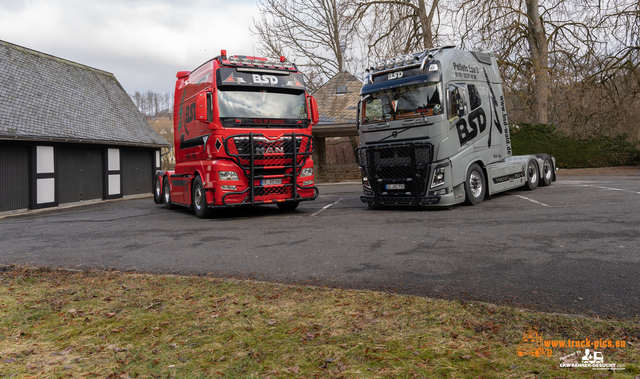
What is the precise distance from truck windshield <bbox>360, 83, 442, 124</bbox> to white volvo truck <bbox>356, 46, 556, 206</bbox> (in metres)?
0.02

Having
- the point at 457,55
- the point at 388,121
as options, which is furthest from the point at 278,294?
the point at 457,55

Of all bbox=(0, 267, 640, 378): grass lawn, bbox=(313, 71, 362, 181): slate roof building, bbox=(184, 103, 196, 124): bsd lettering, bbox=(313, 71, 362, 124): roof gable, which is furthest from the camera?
bbox=(313, 71, 362, 124): roof gable

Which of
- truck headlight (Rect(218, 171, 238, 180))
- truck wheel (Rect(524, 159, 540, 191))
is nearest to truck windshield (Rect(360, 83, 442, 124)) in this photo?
truck headlight (Rect(218, 171, 238, 180))

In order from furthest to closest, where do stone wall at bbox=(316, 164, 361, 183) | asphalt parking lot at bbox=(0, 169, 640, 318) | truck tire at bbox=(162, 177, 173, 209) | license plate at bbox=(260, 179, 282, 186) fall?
stone wall at bbox=(316, 164, 361, 183) < truck tire at bbox=(162, 177, 173, 209) < license plate at bbox=(260, 179, 282, 186) < asphalt parking lot at bbox=(0, 169, 640, 318)

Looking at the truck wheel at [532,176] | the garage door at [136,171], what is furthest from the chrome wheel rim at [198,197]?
the garage door at [136,171]

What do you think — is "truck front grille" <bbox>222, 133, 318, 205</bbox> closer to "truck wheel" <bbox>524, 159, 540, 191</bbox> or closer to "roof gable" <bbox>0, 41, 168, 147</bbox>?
"truck wheel" <bbox>524, 159, 540, 191</bbox>

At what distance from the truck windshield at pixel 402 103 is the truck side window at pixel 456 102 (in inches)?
12.3

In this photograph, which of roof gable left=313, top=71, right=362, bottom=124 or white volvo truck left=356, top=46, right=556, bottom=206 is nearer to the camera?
white volvo truck left=356, top=46, right=556, bottom=206

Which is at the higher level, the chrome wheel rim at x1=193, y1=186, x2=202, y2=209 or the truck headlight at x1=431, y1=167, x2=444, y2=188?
the truck headlight at x1=431, y1=167, x2=444, y2=188

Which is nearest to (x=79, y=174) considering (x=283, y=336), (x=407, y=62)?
(x=407, y=62)

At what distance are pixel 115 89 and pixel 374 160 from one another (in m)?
20.0

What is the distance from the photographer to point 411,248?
6.71 m

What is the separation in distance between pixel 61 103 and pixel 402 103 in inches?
644

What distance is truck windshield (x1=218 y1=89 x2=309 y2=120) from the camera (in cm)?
1073
